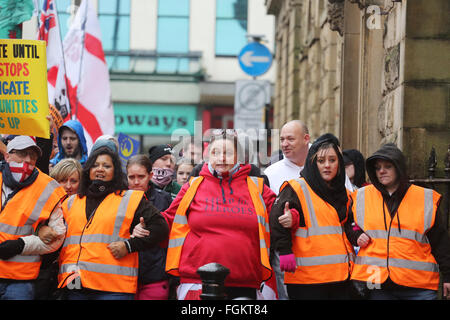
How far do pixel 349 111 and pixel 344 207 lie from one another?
22.2 feet

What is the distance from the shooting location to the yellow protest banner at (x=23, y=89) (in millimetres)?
6602

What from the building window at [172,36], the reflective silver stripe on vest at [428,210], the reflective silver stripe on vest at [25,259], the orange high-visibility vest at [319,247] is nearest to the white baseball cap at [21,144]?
the reflective silver stripe on vest at [25,259]

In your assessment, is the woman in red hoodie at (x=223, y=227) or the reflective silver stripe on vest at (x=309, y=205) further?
the reflective silver stripe on vest at (x=309, y=205)

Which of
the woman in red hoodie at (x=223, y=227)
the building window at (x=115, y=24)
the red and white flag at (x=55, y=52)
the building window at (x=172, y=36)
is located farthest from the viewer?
the building window at (x=115, y=24)

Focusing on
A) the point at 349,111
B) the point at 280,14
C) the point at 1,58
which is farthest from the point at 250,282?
the point at 280,14

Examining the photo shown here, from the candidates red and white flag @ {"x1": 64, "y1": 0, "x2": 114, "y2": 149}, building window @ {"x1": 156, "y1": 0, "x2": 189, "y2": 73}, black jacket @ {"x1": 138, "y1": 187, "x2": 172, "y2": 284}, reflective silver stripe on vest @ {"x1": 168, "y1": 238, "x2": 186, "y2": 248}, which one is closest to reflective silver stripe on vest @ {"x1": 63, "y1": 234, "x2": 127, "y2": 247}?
reflective silver stripe on vest @ {"x1": 168, "y1": 238, "x2": 186, "y2": 248}

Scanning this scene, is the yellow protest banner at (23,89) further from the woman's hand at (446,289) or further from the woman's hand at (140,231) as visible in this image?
the woman's hand at (446,289)

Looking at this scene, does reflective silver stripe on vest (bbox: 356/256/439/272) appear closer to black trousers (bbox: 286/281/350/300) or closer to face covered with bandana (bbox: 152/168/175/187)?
black trousers (bbox: 286/281/350/300)

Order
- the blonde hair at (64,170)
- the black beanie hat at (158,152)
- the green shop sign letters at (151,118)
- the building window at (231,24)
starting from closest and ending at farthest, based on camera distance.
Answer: the blonde hair at (64,170) < the black beanie hat at (158,152) < the green shop sign letters at (151,118) < the building window at (231,24)

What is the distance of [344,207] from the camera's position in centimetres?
629

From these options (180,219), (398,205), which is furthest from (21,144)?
(398,205)

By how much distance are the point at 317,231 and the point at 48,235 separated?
2061 millimetres

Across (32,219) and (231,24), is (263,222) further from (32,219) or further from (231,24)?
(231,24)
